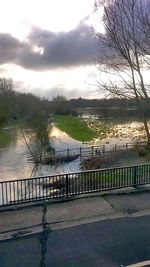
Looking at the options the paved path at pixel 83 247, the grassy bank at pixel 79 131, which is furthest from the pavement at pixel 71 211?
the grassy bank at pixel 79 131

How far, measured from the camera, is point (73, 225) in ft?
22.0

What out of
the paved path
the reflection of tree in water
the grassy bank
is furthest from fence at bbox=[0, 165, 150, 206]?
the grassy bank

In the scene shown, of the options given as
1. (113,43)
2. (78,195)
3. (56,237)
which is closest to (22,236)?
(56,237)

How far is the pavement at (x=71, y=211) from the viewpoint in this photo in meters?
6.62

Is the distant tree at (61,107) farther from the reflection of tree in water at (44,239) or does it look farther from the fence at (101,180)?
the reflection of tree in water at (44,239)

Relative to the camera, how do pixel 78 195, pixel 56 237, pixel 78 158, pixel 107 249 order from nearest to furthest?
pixel 107 249
pixel 56 237
pixel 78 195
pixel 78 158

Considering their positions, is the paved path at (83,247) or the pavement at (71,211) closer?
the paved path at (83,247)

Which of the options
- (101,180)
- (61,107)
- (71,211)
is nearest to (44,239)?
(71,211)

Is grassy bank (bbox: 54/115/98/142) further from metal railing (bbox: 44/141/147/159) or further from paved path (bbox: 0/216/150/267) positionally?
paved path (bbox: 0/216/150/267)

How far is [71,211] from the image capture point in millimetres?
7570

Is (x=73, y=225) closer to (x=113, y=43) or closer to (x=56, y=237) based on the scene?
(x=56, y=237)

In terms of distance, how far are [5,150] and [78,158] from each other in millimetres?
11420

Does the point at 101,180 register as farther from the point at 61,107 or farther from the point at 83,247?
the point at 61,107

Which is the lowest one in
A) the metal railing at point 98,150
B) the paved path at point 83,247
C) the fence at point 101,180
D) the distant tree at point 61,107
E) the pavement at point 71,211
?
the metal railing at point 98,150
